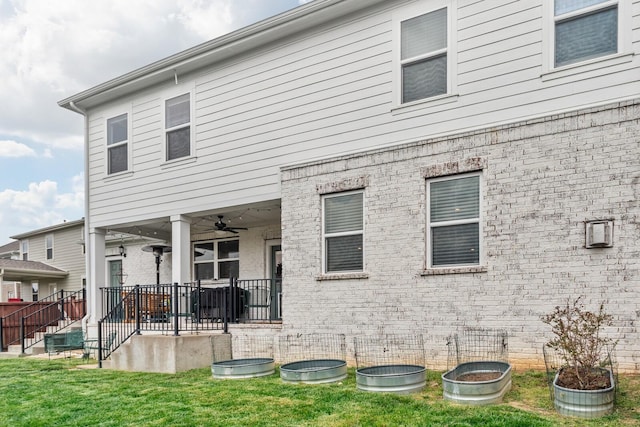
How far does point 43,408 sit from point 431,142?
21.0ft

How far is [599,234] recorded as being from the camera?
6727 mm

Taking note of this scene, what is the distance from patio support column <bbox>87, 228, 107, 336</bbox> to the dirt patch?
376 inches

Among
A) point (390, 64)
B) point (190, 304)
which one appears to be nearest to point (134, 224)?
point (190, 304)

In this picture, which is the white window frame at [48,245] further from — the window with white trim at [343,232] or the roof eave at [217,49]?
the window with white trim at [343,232]

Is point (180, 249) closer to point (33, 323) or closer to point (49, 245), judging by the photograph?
point (33, 323)

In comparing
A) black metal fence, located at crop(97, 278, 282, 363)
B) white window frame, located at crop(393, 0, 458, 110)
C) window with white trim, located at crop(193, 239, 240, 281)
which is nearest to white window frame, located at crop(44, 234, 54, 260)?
window with white trim, located at crop(193, 239, 240, 281)

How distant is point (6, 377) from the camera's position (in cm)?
959

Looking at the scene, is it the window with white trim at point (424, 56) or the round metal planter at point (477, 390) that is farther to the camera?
the window with white trim at point (424, 56)

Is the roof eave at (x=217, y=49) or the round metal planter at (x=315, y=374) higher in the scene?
the roof eave at (x=217, y=49)

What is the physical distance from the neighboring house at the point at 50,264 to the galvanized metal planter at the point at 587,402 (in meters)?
19.8

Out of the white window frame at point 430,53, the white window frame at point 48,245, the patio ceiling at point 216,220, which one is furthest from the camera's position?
the white window frame at point 48,245

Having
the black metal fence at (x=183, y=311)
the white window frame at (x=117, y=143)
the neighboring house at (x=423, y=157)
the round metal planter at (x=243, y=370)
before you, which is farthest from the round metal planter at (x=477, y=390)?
the white window frame at (x=117, y=143)

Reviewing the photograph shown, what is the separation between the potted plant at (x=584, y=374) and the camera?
5129 millimetres

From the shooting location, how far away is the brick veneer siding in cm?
672
